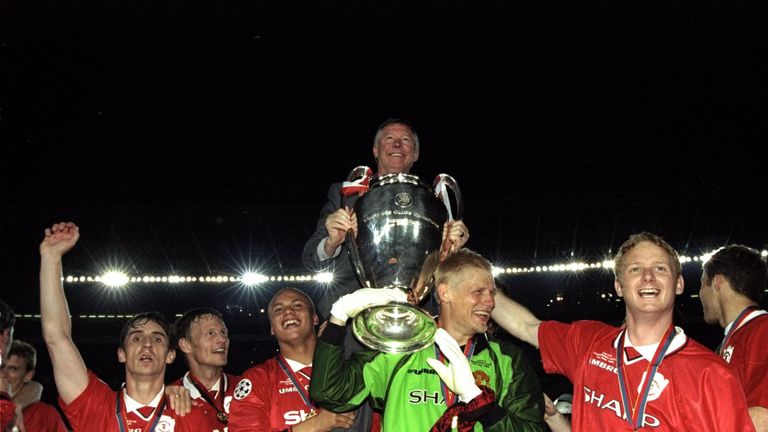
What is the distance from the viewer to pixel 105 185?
10.9 m

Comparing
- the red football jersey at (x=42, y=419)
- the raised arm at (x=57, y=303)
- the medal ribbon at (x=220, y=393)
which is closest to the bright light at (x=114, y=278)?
the medal ribbon at (x=220, y=393)

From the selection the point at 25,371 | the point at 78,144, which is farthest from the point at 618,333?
the point at 78,144

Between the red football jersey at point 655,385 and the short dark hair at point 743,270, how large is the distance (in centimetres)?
95

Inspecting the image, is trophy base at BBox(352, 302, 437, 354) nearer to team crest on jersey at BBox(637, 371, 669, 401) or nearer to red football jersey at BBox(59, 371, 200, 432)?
team crest on jersey at BBox(637, 371, 669, 401)

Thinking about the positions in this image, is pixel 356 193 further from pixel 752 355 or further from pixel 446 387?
pixel 752 355

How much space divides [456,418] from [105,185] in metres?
10.1

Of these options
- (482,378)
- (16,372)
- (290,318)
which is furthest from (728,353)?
(16,372)

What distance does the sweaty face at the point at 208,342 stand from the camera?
3.61m

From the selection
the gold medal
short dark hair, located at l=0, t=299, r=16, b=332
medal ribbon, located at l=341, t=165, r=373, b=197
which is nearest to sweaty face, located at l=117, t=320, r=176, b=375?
the gold medal

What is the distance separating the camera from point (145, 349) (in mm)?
3113

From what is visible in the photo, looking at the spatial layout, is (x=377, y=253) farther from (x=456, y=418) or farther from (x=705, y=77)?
(x=705, y=77)

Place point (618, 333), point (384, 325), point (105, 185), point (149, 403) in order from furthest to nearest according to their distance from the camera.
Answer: point (105, 185) → point (149, 403) → point (618, 333) → point (384, 325)

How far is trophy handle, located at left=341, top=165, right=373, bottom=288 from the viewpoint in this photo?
2133mm

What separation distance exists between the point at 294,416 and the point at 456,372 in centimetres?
126
